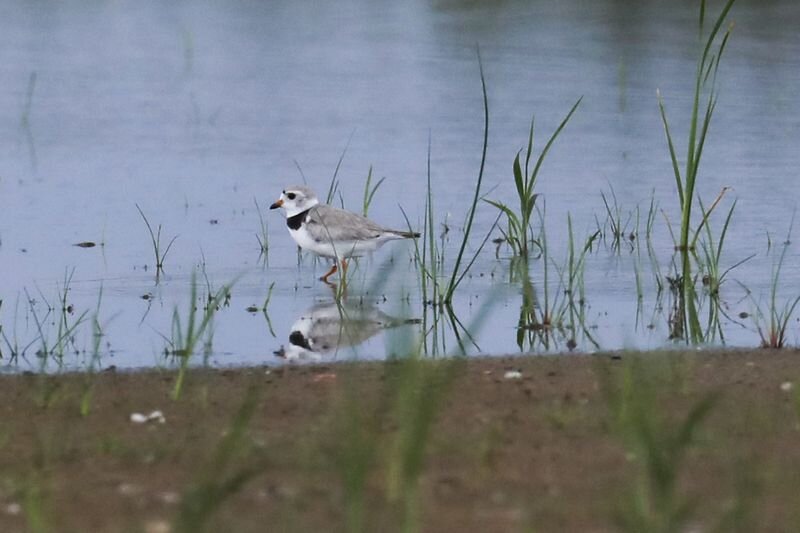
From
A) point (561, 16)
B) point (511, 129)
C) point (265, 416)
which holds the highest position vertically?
point (561, 16)

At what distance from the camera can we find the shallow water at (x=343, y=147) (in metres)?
8.17

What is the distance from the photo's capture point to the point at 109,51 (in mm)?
18188

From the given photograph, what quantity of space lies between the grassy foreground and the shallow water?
1.29ft

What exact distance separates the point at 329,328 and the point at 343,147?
5.16 metres

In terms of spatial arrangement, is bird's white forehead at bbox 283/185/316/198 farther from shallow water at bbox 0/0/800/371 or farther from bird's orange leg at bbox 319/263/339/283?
bird's orange leg at bbox 319/263/339/283

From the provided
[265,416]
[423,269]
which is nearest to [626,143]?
[423,269]

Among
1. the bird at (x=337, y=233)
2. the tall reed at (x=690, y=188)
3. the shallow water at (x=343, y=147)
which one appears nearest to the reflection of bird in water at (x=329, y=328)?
the shallow water at (x=343, y=147)

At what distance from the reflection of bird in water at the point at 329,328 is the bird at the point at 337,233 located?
0.66 meters

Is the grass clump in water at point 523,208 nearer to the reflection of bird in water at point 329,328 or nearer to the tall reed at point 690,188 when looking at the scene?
the tall reed at point 690,188

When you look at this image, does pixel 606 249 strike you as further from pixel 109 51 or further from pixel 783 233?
pixel 109 51

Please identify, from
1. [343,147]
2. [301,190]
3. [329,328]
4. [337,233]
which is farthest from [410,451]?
[343,147]

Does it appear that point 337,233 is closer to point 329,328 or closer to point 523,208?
point 523,208

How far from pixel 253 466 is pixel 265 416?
839 mm

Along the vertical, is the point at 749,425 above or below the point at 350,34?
below
